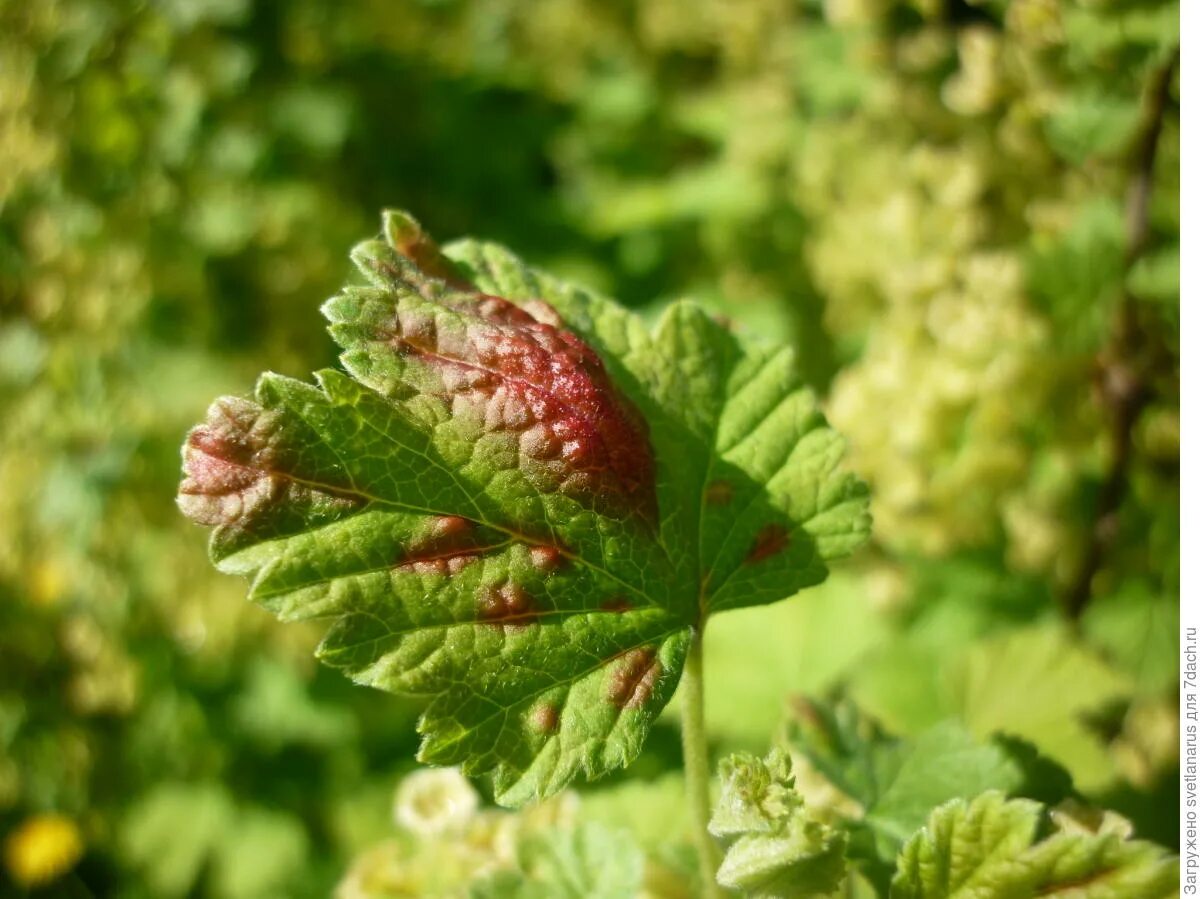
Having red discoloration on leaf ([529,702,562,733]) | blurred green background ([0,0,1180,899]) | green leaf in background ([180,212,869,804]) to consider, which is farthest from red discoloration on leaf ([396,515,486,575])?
blurred green background ([0,0,1180,899])

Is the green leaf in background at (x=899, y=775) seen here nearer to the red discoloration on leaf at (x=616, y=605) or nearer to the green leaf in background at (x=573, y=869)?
the green leaf in background at (x=573, y=869)

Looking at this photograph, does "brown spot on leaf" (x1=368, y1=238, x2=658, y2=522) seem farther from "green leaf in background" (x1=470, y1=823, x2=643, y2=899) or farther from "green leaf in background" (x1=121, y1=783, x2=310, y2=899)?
"green leaf in background" (x1=121, y1=783, x2=310, y2=899)

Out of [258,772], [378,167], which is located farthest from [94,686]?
[378,167]

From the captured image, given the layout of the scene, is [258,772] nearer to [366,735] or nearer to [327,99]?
[366,735]

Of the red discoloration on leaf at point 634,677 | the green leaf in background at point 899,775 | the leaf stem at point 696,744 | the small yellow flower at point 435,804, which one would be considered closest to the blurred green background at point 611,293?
the green leaf in background at point 899,775

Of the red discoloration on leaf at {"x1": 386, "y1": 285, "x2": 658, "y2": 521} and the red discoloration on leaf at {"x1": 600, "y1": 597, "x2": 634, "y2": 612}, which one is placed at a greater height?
the red discoloration on leaf at {"x1": 386, "y1": 285, "x2": 658, "y2": 521}

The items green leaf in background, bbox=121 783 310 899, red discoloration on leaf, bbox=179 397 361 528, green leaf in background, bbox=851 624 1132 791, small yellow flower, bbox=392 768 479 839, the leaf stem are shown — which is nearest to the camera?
red discoloration on leaf, bbox=179 397 361 528
